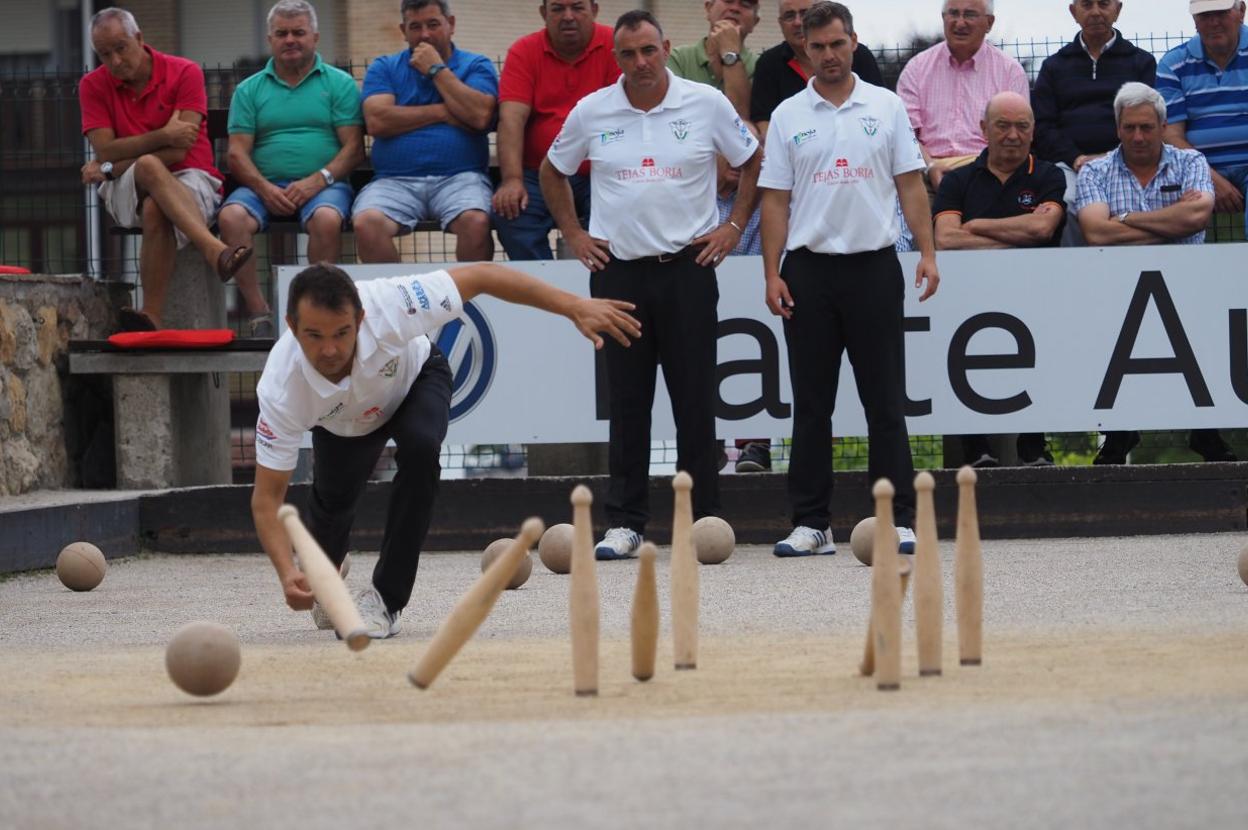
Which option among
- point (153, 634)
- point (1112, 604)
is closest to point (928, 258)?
point (1112, 604)

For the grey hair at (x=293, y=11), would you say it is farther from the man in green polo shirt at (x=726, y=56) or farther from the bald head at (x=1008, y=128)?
the bald head at (x=1008, y=128)

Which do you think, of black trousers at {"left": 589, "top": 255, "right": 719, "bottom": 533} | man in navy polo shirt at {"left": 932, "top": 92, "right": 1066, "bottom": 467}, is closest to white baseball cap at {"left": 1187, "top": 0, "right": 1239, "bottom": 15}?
man in navy polo shirt at {"left": 932, "top": 92, "right": 1066, "bottom": 467}

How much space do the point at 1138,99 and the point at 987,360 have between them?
1760 millimetres

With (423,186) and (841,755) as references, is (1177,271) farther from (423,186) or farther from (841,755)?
(841,755)

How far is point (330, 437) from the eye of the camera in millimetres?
7395

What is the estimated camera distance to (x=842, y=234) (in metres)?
9.75

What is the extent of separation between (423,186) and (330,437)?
14.3 feet

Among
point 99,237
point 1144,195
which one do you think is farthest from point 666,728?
point 99,237

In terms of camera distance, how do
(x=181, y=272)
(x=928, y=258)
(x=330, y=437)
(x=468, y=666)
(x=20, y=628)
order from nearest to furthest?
(x=468, y=666), (x=330, y=437), (x=20, y=628), (x=928, y=258), (x=181, y=272)

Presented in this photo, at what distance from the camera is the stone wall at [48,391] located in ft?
37.2

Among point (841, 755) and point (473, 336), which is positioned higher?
point (473, 336)

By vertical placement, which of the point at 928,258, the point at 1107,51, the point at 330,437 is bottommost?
the point at 330,437

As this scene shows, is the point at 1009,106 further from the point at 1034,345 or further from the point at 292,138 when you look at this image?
the point at 292,138

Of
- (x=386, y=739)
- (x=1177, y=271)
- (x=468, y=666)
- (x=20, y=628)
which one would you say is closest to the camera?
(x=386, y=739)
